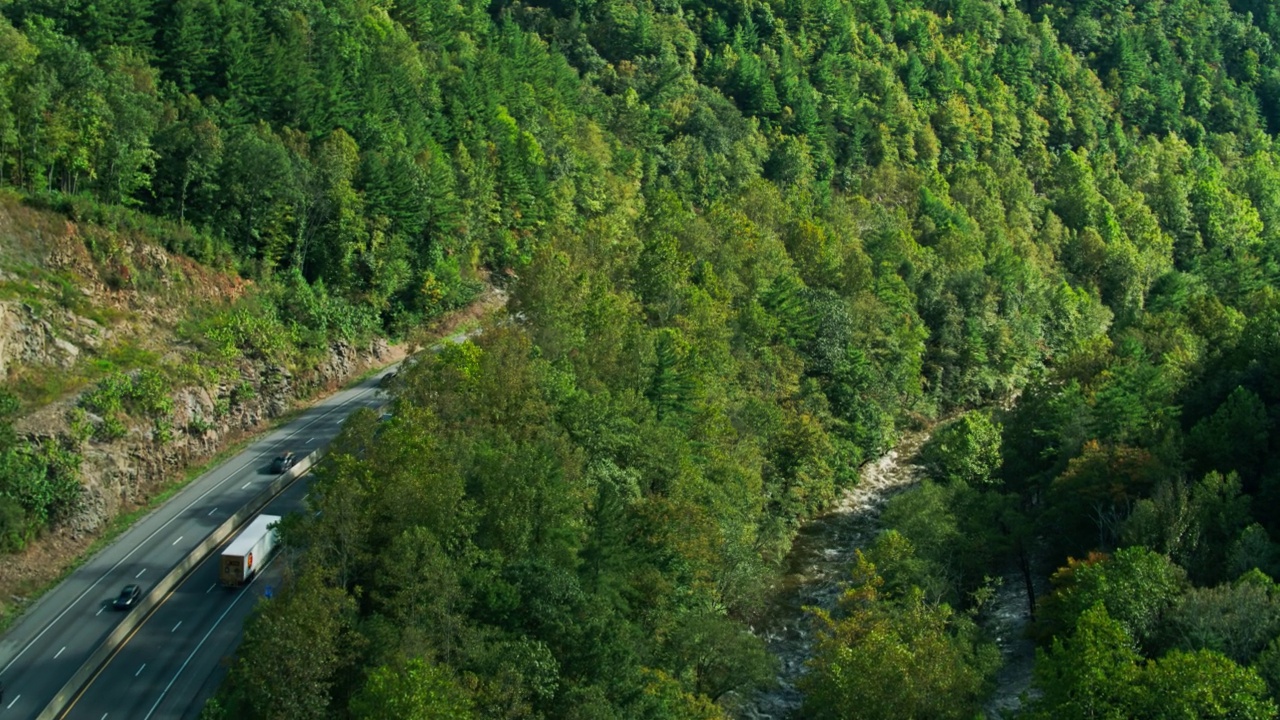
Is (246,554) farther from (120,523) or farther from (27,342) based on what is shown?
(27,342)

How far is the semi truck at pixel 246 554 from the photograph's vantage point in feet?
182

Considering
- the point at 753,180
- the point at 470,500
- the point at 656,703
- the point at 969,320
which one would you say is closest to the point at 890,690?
the point at 656,703

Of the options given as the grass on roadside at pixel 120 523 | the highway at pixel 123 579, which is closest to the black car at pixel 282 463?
the highway at pixel 123 579

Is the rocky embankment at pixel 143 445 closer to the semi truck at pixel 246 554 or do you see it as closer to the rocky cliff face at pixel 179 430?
the rocky cliff face at pixel 179 430

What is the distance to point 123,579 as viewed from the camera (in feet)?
186

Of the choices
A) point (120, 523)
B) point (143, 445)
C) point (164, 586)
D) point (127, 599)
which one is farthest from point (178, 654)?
point (143, 445)

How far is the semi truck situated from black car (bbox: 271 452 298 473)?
9.49m

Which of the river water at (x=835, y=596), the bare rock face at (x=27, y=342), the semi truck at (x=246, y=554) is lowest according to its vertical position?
the river water at (x=835, y=596)

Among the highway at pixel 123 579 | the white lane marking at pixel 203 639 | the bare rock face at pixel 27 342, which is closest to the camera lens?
the white lane marking at pixel 203 639

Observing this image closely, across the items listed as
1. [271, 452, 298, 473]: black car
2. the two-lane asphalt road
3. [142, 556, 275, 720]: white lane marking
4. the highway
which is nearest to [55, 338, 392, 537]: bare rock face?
the highway

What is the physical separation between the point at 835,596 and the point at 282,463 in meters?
35.3

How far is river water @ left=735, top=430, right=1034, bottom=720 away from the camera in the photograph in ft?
207

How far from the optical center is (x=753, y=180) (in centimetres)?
12738

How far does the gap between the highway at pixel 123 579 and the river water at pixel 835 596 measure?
2961 cm
